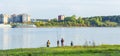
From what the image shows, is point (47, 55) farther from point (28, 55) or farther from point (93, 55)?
point (93, 55)

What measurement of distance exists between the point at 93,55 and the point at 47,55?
3516 mm

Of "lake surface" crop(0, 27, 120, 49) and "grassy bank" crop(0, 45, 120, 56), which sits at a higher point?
"grassy bank" crop(0, 45, 120, 56)

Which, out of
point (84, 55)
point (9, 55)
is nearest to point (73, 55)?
point (84, 55)

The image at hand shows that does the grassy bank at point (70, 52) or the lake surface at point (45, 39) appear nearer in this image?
the grassy bank at point (70, 52)

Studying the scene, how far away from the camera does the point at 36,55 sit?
1179 inches

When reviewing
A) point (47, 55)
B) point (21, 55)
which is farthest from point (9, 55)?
point (47, 55)

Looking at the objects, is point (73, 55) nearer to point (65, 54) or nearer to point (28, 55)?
point (65, 54)

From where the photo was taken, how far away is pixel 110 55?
28688 mm

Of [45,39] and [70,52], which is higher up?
[70,52]

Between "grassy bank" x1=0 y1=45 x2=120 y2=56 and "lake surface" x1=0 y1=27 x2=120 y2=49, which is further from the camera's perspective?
"lake surface" x1=0 y1=27 x2=120 y2=49

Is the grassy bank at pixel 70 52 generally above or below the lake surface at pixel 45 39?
above

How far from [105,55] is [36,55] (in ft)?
17.3

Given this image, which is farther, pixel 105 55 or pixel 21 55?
pixel 21 55

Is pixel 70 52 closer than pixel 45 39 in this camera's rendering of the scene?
Yes
